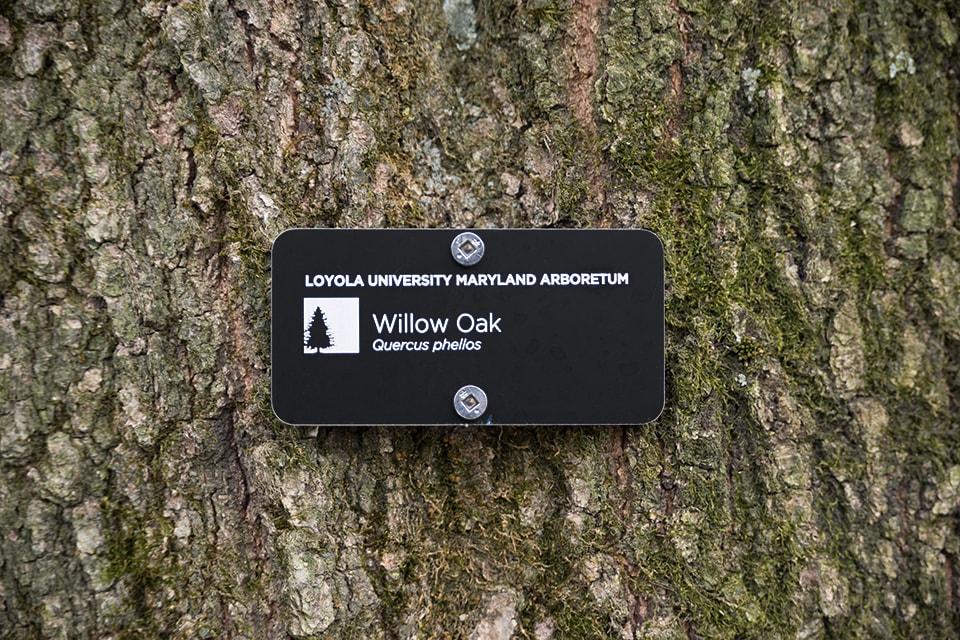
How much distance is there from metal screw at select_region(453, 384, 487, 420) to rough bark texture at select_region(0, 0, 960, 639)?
0.19 feet

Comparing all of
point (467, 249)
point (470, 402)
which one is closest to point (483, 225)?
point (467, 249)

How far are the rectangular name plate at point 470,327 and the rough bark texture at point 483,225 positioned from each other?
0.04 m

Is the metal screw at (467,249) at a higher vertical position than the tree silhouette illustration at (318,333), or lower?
higher

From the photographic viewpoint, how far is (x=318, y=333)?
2.90 ft

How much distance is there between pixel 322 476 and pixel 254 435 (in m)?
0.11

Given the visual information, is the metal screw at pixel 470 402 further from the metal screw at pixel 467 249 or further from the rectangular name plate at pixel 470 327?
the metal screw at pixel 467 249

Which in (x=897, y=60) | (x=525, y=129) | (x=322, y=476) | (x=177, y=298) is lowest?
(x=322, y=476)

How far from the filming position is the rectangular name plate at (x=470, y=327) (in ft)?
2.89

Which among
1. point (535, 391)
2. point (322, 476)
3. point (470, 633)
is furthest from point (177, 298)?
point (470, 633)

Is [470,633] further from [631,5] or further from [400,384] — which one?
[631,5]

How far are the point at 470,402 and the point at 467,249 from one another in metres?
0.21

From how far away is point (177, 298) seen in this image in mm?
888

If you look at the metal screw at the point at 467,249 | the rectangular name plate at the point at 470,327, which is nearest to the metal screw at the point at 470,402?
the rectangular name plate at the point at 470,327

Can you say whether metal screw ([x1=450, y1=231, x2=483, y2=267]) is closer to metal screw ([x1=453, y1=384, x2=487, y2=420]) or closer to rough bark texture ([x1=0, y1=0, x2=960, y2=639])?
rough bark texture ([x1=0, y1=0, x2=960, y2=639])
